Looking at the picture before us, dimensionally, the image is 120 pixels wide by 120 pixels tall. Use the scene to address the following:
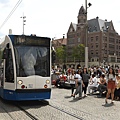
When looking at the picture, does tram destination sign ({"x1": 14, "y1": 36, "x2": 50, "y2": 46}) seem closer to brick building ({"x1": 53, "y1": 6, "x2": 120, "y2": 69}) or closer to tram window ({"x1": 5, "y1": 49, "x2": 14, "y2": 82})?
tram window ({"x1": 5, "y1": 49, "x2": 14, "y2": 82})

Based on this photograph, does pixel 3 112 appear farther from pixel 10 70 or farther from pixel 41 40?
pixel 41 40

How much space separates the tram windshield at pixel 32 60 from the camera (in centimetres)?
1035

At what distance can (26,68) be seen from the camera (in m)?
10.4

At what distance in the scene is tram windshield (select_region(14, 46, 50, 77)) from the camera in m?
10.4

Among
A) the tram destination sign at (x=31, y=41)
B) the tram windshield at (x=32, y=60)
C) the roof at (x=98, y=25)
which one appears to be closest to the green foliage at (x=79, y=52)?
the roof at (x=98, y=25)

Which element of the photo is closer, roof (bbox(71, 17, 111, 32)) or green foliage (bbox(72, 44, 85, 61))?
green foliage (bbox(72, 44, 85, 61))

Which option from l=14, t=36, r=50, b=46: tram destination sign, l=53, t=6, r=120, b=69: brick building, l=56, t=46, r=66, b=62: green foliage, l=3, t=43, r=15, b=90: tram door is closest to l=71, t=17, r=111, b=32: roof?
l=53, t=6, r=120, b=69: brick building

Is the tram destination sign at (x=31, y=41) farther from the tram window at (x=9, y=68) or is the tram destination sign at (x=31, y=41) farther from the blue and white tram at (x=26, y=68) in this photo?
the tram window at (x=9, y=68)

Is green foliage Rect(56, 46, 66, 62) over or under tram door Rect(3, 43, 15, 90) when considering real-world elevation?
over

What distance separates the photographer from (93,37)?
108250mm

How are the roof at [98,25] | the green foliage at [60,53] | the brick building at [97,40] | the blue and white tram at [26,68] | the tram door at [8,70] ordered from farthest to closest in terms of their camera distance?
the roof at [98,25]
the brick building at [97,40]
the green foliage at [60,53]
the tram door at [8,70]
the blue and white tram at [26,68]

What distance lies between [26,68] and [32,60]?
43 centimetres

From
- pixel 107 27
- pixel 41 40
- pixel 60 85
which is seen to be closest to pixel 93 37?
pixel 107 27

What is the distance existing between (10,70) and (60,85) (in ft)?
33.2
